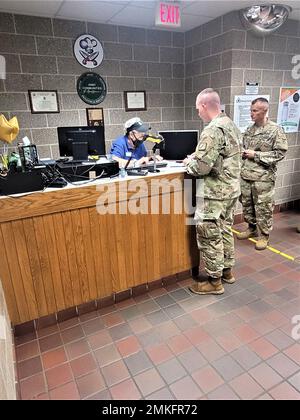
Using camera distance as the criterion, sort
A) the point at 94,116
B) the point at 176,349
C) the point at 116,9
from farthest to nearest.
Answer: the point at 94,116 < the point at 116,9 < the point at 176,349

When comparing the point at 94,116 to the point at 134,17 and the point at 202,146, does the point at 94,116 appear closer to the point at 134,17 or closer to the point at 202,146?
the point at 134,17

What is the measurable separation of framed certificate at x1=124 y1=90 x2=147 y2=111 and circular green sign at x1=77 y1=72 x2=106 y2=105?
13.3 inches

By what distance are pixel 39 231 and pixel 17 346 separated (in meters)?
0.83

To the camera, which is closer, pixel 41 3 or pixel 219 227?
pixel 219 227

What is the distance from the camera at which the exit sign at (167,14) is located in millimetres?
2894

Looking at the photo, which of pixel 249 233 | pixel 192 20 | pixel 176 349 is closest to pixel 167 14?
pixel 192 20

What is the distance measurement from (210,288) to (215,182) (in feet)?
3.11

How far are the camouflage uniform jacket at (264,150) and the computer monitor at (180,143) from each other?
64cm

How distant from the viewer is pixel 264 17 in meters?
3.27

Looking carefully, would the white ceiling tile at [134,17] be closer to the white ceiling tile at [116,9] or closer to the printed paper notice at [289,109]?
the white ceiling tile at [116,9]
